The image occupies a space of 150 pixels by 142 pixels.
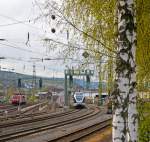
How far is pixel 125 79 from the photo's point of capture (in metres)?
8.16

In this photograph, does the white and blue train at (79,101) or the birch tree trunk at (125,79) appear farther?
the white and blue train at (79,101)

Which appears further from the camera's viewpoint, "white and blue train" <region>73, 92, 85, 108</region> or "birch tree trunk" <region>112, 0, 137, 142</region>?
"white and blue train" <region>73, 92, 85, 108</region>

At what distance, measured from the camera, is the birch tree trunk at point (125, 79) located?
8156 mm

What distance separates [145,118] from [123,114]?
13.5 ft

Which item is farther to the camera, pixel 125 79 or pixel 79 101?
pixel 79 101

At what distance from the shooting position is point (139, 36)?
31.6ft

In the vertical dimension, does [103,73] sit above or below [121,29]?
below

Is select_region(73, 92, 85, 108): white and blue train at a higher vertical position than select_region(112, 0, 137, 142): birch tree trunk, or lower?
lower

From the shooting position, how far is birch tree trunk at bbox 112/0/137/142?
26.8ft

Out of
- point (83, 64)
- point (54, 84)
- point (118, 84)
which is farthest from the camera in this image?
point (54, 84)

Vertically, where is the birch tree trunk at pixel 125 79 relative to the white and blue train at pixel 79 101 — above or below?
above

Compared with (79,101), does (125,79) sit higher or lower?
higher

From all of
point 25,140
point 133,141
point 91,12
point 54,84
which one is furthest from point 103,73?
point 54,84

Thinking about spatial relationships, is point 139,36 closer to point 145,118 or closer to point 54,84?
point 145,118
